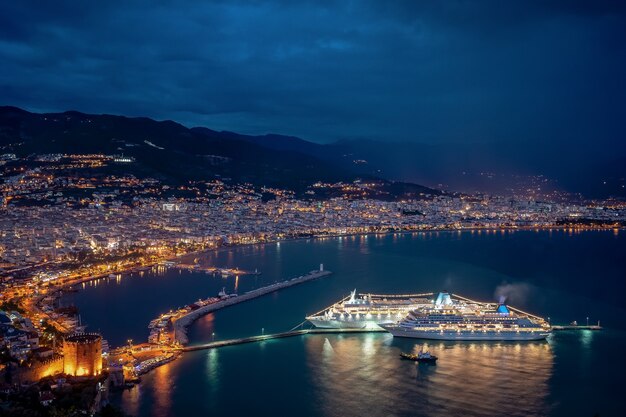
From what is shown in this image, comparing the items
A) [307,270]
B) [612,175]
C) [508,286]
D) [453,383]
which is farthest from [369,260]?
[612,175]

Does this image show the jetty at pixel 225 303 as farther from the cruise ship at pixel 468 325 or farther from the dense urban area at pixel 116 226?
the cruise ship at pixel 468 325

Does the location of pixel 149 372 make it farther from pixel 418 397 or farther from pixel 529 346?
pixel 529 346

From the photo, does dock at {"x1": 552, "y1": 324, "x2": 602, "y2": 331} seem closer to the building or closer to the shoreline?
the building

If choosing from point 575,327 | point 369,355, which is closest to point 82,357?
point 369,355

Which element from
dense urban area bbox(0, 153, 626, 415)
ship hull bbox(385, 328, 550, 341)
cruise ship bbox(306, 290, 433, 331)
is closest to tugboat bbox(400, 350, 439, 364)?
ship hull bbox(385, 328, 550, 341)

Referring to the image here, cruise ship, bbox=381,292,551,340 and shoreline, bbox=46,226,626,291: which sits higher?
shoreline, bbox=46,226,626,291

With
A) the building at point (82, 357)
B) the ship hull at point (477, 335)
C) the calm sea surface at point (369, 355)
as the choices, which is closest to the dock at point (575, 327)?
the calm sea surface at point (369, 355)
